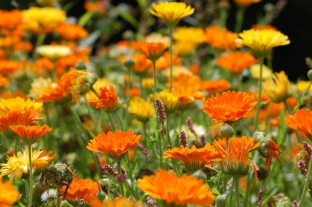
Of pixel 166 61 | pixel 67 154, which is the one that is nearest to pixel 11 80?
pixel 67 154

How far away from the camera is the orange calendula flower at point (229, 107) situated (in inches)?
49.0

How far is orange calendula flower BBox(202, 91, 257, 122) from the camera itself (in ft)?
4.09

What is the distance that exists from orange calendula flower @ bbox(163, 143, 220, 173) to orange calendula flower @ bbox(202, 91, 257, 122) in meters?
0.10

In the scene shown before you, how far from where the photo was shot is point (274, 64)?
15.3ft

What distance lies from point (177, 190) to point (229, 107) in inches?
15.9

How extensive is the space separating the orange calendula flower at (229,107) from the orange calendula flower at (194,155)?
10 centimetres

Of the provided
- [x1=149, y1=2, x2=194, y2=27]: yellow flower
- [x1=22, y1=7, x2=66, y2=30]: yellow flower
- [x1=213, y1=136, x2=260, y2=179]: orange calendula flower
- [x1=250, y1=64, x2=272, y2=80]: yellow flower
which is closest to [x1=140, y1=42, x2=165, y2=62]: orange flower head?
[x1=149, y1=2, x2=194, y2=27]: yellow flower

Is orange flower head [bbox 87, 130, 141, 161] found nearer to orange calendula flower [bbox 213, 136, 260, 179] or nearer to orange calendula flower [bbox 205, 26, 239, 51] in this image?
orange calendula flower [bbox 213, 136, 260, 179]

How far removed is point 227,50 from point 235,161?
1.70m

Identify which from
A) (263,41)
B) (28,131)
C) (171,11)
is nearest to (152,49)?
(171,11)

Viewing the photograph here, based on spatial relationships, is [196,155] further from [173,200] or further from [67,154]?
[67,154]

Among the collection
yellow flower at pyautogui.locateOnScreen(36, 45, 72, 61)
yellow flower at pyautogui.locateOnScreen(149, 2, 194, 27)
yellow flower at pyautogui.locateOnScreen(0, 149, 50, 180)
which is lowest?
yellow flower at pyautogui.locateOnScreen(36, 45, 72, 61)

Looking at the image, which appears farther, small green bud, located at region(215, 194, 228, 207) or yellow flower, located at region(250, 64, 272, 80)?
yellow flower, located at region(250, 64, 272, 80)

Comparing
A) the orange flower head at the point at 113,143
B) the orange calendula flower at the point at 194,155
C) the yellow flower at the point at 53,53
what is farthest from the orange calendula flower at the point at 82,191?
the yellow flower at the point at 53,53
